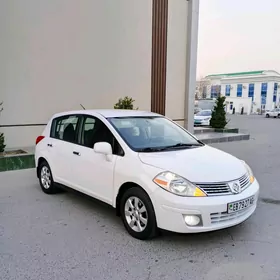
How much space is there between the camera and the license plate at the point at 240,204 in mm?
3270

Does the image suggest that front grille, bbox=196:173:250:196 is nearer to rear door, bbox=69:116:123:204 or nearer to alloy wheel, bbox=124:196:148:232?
alloy wheel, bbox=124:196:148:232

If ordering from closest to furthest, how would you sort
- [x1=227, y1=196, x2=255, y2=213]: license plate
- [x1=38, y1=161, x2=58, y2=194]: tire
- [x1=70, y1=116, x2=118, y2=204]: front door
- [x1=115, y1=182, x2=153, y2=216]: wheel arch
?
[x1=227, y1=196, x2=255, y2=213]: license plate
[x1=115, y1=182, x2=153, y2=216]: wheel arch
[x1=70, y1=116, x2=118, y2=204]: front door
[x1=38, y1=161, x2=58, y2=194]: tire

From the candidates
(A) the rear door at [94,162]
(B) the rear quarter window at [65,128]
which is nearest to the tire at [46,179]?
(B) the rear quarter window at [65,128]

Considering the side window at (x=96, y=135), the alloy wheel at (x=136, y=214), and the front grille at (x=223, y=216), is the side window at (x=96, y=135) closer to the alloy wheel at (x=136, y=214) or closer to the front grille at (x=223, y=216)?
the alloy wheel at (x=136, y=214)

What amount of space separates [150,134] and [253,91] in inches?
2765

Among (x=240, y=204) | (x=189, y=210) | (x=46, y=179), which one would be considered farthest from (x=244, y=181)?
(x=46, y=179)

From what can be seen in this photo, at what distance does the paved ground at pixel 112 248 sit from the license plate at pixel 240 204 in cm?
44

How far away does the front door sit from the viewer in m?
3.90

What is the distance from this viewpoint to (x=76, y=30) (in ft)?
32.0

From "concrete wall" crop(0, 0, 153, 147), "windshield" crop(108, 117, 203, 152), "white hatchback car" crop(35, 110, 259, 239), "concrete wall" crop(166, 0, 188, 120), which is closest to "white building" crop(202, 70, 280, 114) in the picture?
"concrete wall" crop(166, 0, 188, 120)

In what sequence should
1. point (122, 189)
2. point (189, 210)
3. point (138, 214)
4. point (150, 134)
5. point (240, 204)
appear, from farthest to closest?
point (150, 134) → point (122, 189) → point (138, 214) → point (240, 204) → point (189, 210)

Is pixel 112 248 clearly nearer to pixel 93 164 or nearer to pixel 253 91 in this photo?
pixel 93 164

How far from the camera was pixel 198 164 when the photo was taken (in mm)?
3549

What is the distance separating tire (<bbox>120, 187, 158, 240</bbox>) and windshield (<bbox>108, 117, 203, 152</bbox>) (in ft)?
1.98
